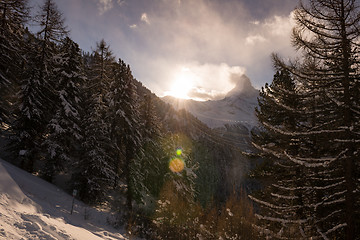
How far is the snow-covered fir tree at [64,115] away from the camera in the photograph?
16.0 m

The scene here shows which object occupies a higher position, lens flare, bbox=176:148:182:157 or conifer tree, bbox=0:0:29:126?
conifer tree, bbox=0:0:29:126

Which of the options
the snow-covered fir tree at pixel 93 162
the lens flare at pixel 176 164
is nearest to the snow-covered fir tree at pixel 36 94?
the snow-covered fir tree at pixel 93 162

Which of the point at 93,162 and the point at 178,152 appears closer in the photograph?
the point at 93,162

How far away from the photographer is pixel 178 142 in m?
25.6

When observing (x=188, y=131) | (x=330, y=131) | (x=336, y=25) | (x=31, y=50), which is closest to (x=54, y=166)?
(x=31, y=50)

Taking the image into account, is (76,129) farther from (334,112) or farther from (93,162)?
(334,112)

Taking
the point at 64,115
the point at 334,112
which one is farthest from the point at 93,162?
the point at 334,112

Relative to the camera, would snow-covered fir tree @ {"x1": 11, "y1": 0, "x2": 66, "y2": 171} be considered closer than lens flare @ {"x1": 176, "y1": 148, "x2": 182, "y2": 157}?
Yes

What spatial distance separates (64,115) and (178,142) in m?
13.0

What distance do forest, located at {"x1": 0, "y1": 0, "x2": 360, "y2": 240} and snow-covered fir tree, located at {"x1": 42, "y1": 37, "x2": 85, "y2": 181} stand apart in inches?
3.4

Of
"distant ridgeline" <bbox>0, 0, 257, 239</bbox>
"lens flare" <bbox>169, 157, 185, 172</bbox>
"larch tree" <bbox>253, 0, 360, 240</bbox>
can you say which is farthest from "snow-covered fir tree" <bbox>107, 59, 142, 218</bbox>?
"larch tree" <bbox>253, 0, 360, 240</bbox>

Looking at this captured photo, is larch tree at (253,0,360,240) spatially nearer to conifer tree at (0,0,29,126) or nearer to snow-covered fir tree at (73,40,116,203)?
snow-covered fir tree at (73,40,116,203)

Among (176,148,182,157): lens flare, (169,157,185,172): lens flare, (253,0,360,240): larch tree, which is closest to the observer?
(253,0,360,240): larch tree

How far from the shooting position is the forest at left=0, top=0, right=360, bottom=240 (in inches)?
265
